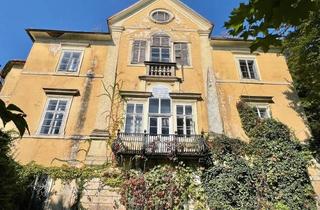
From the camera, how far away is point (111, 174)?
42.2ft

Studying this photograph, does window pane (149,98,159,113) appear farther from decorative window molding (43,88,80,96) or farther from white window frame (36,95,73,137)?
white window frame (36,95,73,137)

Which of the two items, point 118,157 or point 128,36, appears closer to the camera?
point 118,157

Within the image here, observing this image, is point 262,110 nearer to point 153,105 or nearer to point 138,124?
point 153,105

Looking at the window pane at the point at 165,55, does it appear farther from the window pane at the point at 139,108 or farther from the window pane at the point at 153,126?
the window pane at the point at 153,126

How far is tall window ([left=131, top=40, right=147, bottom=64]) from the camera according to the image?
17.4 meters

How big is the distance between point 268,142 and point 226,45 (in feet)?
23.9

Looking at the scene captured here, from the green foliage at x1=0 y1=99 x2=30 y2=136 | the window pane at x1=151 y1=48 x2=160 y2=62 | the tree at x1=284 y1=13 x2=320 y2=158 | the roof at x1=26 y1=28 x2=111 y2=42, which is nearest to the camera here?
the green foliage at x1=0 y1=99 x2=30 y2=136

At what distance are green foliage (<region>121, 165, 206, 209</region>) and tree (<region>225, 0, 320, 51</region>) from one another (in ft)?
32.5

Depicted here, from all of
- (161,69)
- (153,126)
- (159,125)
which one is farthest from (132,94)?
(161,69)

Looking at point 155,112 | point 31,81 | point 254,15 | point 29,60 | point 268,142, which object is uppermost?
point 29,60

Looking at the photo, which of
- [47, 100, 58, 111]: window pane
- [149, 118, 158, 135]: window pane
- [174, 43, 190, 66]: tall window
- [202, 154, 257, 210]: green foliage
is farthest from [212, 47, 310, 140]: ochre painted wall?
[47, 100, 58, 111]: window pane

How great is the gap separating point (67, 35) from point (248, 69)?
11.3m

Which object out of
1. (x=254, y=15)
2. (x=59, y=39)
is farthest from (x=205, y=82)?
(x=254, y=15)

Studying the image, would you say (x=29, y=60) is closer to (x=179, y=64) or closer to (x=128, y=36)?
(x=128, y=36)
